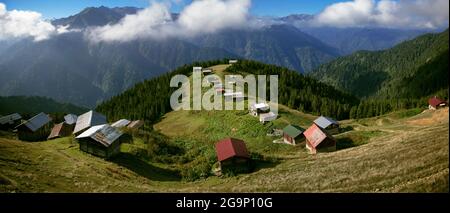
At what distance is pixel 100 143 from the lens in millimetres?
66125

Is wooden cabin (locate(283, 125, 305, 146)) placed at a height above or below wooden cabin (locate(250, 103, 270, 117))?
below

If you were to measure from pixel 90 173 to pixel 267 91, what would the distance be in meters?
140

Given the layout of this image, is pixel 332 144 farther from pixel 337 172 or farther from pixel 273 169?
pixel 337 172

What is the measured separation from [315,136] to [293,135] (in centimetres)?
980

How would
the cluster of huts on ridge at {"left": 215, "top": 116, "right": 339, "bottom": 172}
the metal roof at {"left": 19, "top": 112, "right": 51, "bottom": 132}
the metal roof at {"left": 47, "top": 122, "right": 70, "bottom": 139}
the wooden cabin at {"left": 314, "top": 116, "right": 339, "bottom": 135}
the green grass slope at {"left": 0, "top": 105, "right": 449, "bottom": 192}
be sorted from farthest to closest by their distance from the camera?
the metal roof at {"left": 19, "top": 112, "right": 51, "bottom": 132} → the metal roof at {"left": 47, "top": 122, "right": 70, "bottom": 139} → the wooden cabin at {"left": 314, "top": 116, "right": 339, "bottom": 135} → the cluster of huts on ridge at {"left": 215, "top": 116, "right": 339, "bottom": 172} → the green grass slope at {"left": 0, "top": 105, "right": 449, "bottom": 192}

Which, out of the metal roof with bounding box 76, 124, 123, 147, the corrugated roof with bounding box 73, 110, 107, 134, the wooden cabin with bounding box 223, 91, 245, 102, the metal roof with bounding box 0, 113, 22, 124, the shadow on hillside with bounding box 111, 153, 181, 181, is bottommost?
the shadow on hillside with bounding box 111, 153, 181, 181

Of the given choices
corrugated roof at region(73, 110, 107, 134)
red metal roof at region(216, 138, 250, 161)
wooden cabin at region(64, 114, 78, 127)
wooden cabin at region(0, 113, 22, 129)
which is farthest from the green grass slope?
wooden cabin at region(0, 113, 22, 129)

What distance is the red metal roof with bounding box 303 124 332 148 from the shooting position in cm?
7776

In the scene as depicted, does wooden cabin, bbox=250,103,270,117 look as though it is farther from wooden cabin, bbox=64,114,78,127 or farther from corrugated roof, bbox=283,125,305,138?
wooden cabin, bbox=64,114,78,127

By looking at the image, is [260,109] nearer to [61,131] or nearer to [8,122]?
[61,131]

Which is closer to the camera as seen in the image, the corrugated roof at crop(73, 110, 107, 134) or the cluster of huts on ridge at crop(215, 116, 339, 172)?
the cluster of huts on ridge at crop(215, 116, 339, 172)

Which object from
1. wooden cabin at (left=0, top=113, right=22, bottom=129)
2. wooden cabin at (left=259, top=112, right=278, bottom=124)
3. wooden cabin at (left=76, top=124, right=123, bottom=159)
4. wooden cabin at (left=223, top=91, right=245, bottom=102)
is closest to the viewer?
wooden cabin at (left=76, top=124, right=123, bottom=159)
